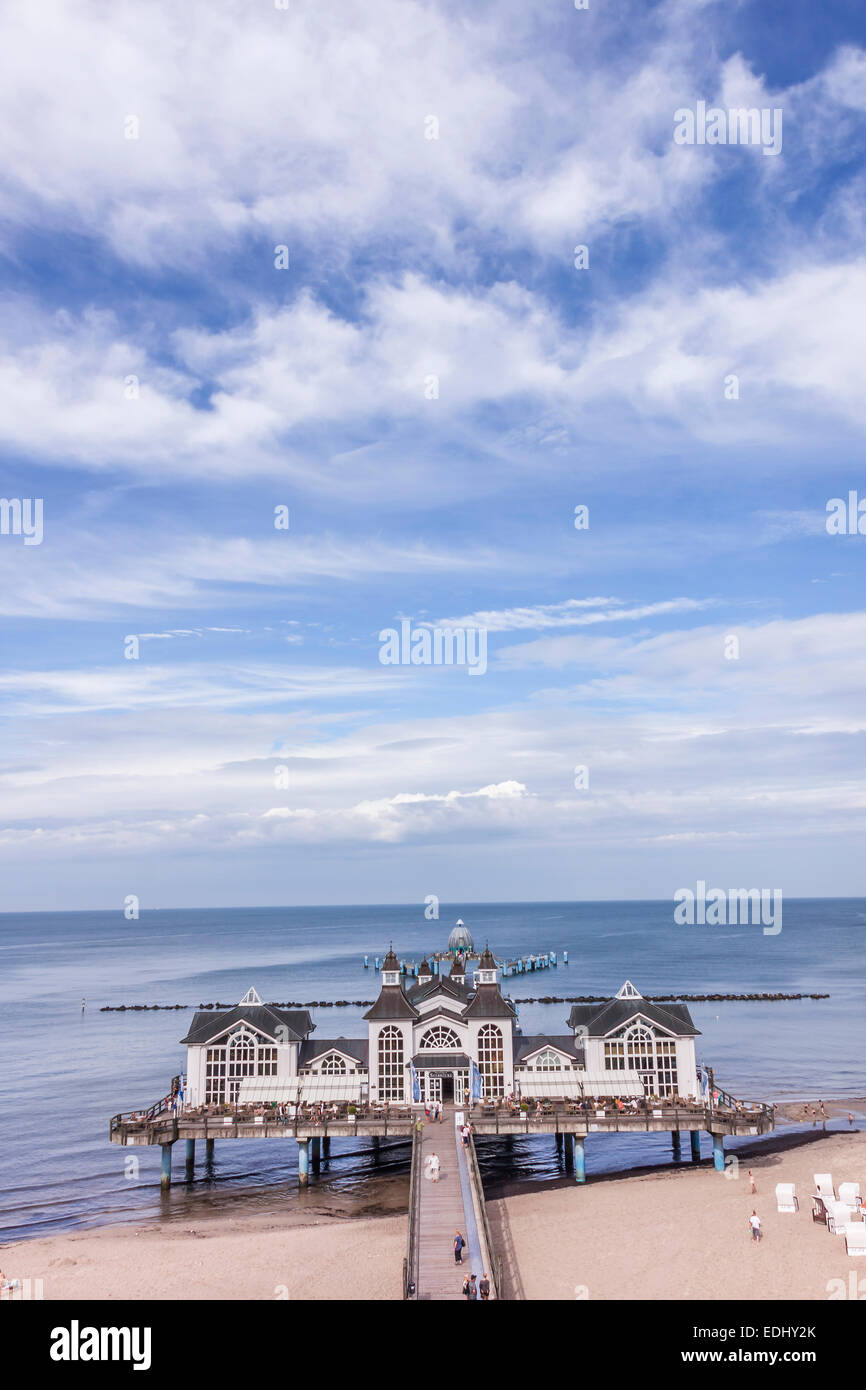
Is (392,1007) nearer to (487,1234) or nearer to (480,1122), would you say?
→ (480,1122)

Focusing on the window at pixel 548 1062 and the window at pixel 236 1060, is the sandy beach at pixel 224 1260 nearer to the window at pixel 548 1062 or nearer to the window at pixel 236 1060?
the window at pixel 236 1060

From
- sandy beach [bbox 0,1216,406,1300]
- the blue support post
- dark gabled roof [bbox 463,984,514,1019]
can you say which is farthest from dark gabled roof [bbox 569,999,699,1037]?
sandy beach [bbox 0,1216,406,1300]

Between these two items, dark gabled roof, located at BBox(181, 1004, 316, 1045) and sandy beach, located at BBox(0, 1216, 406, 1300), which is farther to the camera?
dark gabled roof, located at BBox(181, 1004, 316, 1045)

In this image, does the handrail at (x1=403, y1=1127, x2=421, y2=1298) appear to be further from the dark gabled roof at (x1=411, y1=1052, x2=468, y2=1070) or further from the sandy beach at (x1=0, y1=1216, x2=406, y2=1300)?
the dark gabled roof at (x1=411, y1=1052, x2=468, y2=1070)

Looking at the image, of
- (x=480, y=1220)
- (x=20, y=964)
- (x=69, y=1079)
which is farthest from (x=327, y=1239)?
(x=20, y=964)

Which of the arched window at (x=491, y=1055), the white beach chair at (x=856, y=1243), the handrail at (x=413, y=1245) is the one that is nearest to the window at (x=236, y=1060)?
the arched window at (x=491, y=1055)

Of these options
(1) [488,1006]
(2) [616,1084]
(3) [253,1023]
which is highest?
(1) [488,1006]

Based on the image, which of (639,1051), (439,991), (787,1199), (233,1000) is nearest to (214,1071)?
(439,991)
